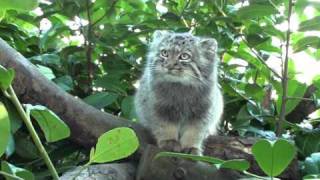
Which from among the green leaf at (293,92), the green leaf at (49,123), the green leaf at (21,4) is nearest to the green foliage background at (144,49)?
the green leaf at (293,92)

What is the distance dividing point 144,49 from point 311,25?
3.03ft

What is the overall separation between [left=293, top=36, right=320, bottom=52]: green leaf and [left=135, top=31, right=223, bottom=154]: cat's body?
1.44ft

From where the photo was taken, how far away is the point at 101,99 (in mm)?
2287

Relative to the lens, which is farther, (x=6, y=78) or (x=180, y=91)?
(x=180, y=91)

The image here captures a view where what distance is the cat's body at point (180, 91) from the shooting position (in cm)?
247

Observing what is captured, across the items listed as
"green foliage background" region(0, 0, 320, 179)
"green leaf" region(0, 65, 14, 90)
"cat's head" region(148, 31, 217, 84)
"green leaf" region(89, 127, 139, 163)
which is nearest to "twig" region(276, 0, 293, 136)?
"green foliage background" region(0, 0, 320, 179)

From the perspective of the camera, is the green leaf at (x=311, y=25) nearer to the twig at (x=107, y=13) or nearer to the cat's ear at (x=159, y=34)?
the cat's ear at (x=159, y=34)

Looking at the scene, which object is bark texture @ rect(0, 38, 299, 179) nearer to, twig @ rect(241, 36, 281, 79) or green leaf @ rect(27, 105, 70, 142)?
twig @ rect(241, 36, 281, 79)

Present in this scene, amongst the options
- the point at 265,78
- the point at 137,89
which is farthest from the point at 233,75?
the point at 137,89

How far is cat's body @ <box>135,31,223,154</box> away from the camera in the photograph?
2469mm

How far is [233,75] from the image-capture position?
2723 mm

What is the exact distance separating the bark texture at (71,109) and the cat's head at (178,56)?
1.32ft

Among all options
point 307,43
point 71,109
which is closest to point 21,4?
point 71,109

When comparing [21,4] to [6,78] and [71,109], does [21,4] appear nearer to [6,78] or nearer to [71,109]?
[6,78]
